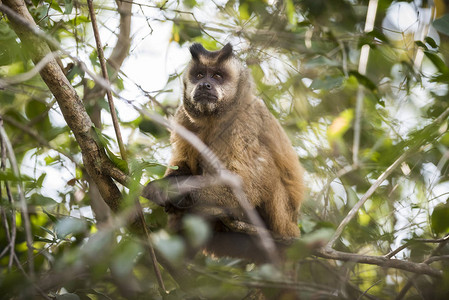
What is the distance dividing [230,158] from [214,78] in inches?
43.8

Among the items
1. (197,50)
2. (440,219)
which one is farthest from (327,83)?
(440,219)

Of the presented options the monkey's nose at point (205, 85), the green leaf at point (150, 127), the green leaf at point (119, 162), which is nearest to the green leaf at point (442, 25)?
the monkey's nose at point (205, 85)

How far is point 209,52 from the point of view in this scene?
5191mm

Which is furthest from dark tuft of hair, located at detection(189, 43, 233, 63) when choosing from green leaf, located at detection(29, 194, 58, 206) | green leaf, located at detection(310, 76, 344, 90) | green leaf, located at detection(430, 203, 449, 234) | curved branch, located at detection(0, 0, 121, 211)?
green leaf, located at detection(430, 203, 449, 234)

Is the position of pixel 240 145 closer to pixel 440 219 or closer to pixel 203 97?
pixel 203 97

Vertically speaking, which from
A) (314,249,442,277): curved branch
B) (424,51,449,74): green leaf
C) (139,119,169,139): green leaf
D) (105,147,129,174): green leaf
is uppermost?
(424,51,449,74): green leaf

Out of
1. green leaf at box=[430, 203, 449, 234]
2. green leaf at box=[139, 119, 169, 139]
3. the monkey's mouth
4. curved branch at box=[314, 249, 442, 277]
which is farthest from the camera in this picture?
the monkey's mouth

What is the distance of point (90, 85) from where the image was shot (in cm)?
526

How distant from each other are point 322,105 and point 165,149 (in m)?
2.35

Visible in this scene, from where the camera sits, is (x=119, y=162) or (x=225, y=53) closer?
(x=119, y=162)

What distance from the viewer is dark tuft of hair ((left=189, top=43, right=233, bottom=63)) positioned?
510cm

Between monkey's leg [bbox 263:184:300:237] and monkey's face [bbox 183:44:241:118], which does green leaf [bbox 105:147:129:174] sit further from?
monkey's leg [bbox 263:184:300:237]

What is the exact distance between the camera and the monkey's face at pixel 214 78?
16.1 feet

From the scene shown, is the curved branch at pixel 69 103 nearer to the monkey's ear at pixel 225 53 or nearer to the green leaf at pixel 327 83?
the monkey's ear at pixel 225 53
